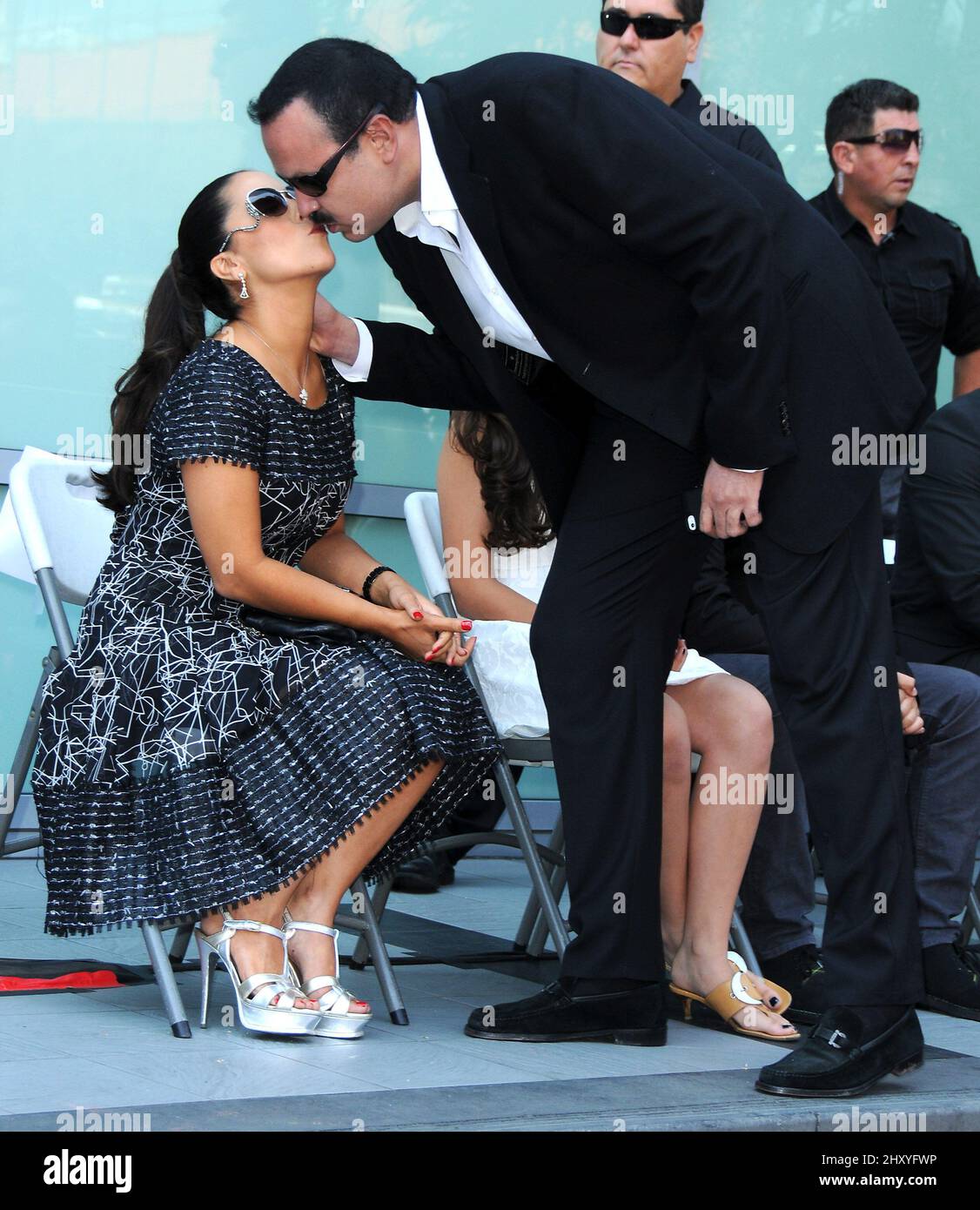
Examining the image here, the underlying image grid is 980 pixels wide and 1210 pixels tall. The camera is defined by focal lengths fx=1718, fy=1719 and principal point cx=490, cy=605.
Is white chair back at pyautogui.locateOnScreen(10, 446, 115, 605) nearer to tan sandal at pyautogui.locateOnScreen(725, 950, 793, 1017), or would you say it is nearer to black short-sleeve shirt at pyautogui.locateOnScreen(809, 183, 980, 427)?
tan sandal at pyautogui.locateOnScreen(725, 950, 793, 1017)

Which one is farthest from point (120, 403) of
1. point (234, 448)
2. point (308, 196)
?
point (308, 196)

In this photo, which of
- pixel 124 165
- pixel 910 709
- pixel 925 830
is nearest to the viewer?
pixel 910 709

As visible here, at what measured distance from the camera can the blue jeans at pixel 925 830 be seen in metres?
3.91

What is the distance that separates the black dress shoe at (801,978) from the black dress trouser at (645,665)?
0.58 m

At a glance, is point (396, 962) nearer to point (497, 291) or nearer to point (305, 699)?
point (305, 699)

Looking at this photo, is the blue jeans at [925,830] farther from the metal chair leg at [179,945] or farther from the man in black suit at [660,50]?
the metal chair leg at [179,945]

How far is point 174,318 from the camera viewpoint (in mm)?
3564

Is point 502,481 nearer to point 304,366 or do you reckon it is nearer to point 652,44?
point 304,366

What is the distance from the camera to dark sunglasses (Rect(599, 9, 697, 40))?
4445 mm

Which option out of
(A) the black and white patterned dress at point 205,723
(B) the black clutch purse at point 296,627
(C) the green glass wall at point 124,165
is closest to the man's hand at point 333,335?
(A) the black and white patterned dress at point 205,723

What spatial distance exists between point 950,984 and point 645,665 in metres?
1.19

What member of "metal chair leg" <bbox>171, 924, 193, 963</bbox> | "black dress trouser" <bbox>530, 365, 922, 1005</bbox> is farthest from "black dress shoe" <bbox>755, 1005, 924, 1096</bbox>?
"metal chair leg" <bbox>171, 924, 193, 963</bbox>

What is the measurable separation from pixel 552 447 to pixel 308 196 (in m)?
0.67

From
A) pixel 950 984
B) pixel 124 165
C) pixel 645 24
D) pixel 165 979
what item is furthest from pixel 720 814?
pixel 124 165
